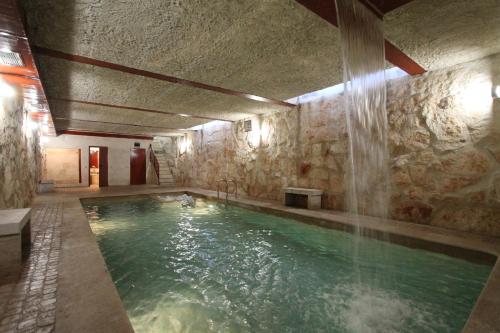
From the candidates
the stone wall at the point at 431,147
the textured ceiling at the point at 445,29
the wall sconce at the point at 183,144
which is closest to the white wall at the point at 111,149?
the wall sconce at the point at 183,144

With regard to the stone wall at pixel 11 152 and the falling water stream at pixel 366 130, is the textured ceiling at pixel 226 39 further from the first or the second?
the stone wall at pixel 11 152

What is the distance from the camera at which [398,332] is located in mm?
1944

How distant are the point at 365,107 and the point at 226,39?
8.46ft

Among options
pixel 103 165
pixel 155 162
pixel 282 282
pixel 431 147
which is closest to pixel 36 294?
pixel 282 282

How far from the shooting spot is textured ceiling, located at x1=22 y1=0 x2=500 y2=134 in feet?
8.04

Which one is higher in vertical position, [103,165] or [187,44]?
[187,44]

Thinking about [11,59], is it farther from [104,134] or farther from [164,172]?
[104,134]

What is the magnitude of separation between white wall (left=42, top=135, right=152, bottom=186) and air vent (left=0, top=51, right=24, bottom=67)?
10.8 meters

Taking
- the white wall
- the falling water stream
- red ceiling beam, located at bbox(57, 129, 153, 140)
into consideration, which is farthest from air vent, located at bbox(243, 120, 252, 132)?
the white wall

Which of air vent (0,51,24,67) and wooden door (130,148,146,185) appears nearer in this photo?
air vent (0,51,24,67)

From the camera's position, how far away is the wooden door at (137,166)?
1374 centimetres

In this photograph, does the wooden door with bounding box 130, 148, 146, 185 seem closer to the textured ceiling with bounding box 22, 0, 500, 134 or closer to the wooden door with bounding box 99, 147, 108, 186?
the wooden door with bounding box 99, 147, 108, 186

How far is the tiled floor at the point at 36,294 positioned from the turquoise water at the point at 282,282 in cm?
Answer: 61

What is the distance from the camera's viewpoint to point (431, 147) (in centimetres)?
421
